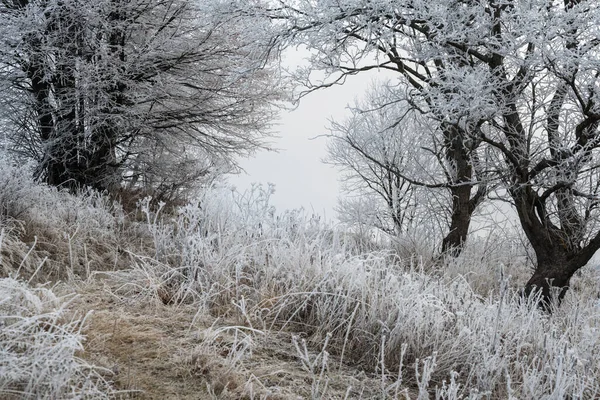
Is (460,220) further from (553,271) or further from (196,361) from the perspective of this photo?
(196,361)

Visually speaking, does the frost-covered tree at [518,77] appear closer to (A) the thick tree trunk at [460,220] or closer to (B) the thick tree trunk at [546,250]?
(B) the thick tree trunk at [546,250]

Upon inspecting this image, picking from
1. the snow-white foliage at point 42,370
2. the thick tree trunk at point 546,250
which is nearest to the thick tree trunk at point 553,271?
the thick tree trunk at point 546,250

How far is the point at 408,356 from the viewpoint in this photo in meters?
2.97

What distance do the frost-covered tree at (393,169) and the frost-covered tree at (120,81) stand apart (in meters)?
2.08

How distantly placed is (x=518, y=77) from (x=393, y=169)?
13.8 feet

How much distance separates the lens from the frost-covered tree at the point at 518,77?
5.02m

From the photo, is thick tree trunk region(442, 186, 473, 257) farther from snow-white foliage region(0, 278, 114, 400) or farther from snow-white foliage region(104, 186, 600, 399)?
snow-white foliage region(0, 278, 114, 400)

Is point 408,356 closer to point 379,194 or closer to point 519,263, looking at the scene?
point 519,263

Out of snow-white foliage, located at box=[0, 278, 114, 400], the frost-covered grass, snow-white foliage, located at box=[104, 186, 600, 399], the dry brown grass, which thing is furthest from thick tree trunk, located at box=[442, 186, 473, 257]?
snow-white foliage, located at box=[0, 278, 114, 400]

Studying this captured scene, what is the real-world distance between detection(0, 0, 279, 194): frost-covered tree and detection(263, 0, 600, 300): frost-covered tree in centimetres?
155

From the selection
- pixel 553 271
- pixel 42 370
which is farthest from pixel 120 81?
pixel 42 370

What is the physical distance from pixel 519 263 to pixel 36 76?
8949mm

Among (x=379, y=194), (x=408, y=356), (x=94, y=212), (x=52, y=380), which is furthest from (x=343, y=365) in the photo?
(x=379, y=194)

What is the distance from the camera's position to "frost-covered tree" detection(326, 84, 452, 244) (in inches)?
377
